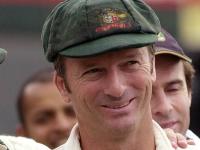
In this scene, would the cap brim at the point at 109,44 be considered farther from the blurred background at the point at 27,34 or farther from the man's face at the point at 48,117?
the blurred background at the point at 27,34

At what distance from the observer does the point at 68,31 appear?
4.74m

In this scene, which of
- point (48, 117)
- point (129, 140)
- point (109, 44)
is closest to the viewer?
point (109, 44)

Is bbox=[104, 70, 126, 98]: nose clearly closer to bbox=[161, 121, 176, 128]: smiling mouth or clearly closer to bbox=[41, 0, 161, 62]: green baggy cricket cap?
bbox=[41, 0, 161, 62]: green baggy cricket cap

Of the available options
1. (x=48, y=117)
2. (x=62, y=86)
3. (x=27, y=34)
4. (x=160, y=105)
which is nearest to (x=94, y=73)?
(x=62, y=86)

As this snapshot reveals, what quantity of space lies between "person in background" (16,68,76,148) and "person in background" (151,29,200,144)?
2062 millimetres

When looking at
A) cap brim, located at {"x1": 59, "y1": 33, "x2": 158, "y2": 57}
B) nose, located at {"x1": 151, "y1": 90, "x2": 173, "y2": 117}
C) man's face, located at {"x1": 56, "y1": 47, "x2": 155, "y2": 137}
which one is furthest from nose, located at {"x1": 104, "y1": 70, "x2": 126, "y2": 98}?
nose, located at {"x1": 151, "y1": 90, "x2": 173, "y2": 117}

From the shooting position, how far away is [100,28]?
4684 millimetres

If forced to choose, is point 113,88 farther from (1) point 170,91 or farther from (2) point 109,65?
(1) point 170,91

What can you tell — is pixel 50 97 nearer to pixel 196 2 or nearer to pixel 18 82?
pixel 18 82

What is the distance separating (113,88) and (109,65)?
0.11 meters

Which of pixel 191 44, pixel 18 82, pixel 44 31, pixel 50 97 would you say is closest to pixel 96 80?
pixel 44 31

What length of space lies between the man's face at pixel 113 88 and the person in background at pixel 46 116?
284cm

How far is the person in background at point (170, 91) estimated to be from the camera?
5.52 metres

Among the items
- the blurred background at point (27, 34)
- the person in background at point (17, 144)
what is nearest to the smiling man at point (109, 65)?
the person in background at point (17, 144)
